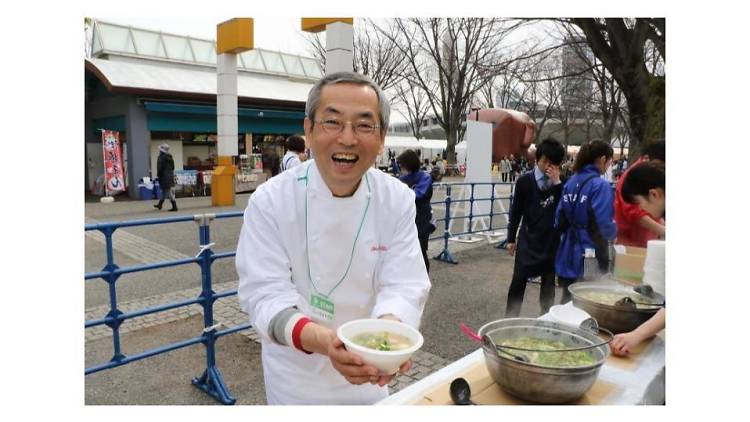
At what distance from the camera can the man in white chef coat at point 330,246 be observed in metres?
1.58

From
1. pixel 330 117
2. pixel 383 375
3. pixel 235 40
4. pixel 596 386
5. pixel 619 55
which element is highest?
pixel 235 40

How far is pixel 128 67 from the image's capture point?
1485cm

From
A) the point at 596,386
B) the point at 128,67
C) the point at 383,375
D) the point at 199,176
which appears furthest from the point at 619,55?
the point at 128,67

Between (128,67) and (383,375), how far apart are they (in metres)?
16.2

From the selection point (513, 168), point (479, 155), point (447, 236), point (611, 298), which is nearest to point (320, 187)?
point (611, 298)

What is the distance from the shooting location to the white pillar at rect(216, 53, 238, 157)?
39.0ft

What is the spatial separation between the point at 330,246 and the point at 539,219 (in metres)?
3.08

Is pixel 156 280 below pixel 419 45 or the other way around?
below

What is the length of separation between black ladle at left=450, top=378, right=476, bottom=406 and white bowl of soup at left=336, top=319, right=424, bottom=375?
0.29m

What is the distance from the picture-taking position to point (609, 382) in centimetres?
175

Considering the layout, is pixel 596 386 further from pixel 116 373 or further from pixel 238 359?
pixel 116 373

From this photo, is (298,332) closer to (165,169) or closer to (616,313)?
(616,313)

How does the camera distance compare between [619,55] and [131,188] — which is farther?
[131,188]

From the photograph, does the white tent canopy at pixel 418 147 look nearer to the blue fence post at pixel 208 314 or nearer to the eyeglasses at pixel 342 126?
the blue fence post at pixel 208 314
